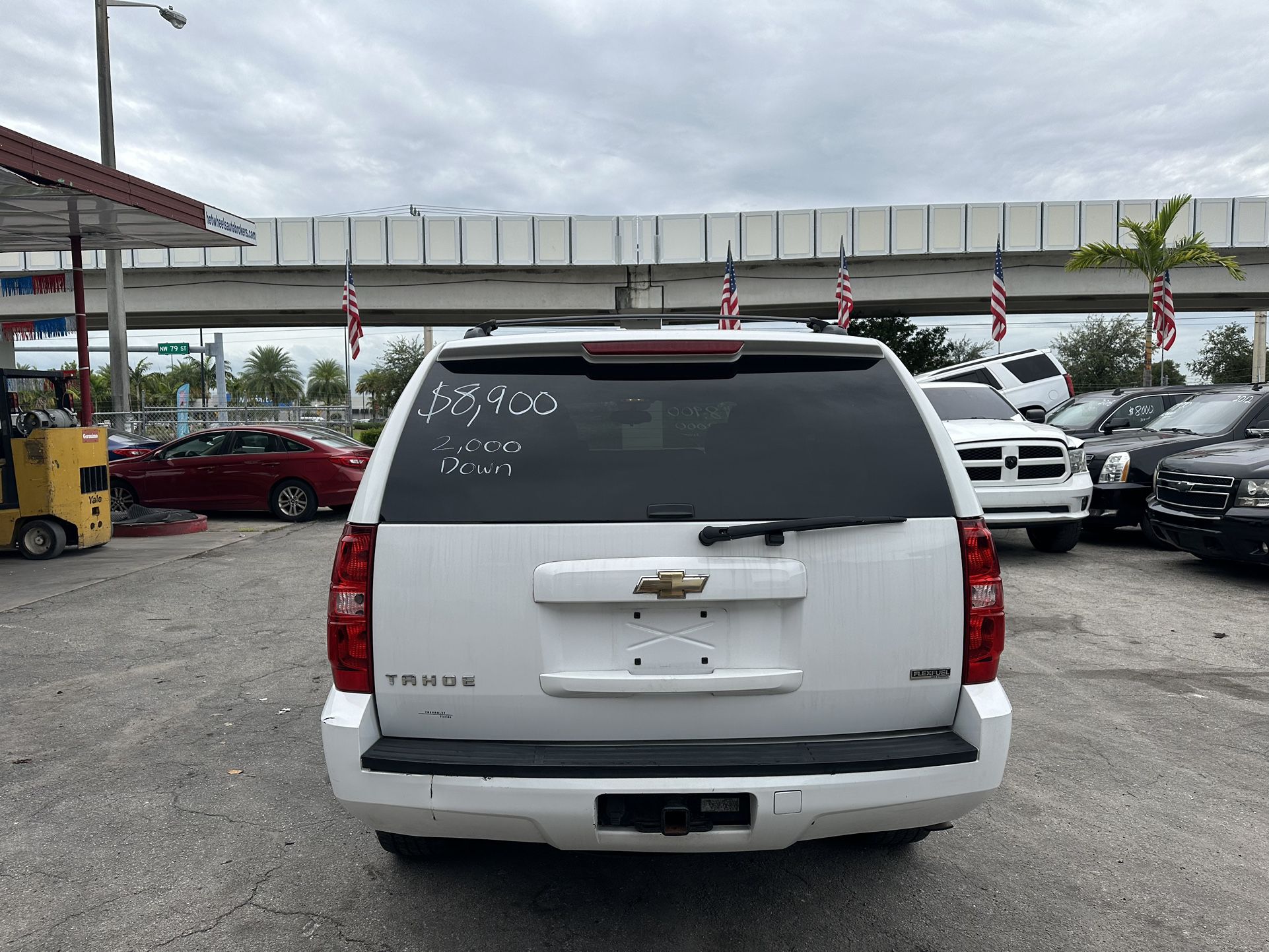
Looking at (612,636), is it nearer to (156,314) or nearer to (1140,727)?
(1140,727)

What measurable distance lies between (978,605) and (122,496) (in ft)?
50.1

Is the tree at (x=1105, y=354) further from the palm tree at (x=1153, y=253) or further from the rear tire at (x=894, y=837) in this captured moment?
the rear tire at (x=894, y=837)

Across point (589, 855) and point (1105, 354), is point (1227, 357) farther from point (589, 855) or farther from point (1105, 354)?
point (589, 855)

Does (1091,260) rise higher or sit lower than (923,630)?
higher

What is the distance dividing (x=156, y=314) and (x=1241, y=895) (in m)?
37.5

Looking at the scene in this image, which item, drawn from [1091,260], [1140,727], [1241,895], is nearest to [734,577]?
[1241,895]

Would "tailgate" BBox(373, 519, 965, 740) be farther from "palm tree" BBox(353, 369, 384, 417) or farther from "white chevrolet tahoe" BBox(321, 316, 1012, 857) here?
"palm tree" BBox(353, 369, 384, 417)

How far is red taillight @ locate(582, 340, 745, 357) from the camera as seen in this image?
279 cm

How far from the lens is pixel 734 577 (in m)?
2.53

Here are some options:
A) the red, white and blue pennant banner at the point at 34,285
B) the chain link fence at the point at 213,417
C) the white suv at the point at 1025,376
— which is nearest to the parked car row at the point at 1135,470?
the white suv at the point at 1025,376

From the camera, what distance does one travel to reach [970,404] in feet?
37.0

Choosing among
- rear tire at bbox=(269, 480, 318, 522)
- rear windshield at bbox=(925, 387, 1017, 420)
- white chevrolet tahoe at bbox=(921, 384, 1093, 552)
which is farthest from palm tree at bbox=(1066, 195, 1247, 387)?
rear tire at bbox=(269, 480, 318, 522)

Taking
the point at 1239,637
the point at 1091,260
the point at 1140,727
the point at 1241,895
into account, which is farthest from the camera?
the point at 1091,260

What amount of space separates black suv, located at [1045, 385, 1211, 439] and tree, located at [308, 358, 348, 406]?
10153 cm
